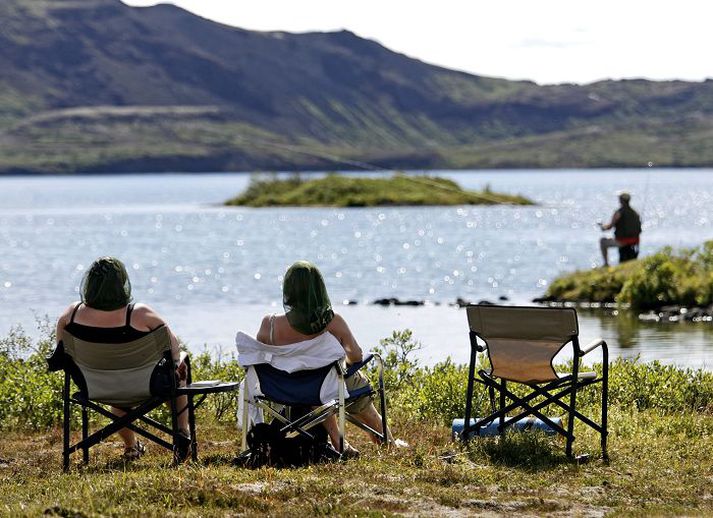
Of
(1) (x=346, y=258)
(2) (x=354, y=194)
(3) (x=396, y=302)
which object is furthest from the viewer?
(2) (x=354, y=194)

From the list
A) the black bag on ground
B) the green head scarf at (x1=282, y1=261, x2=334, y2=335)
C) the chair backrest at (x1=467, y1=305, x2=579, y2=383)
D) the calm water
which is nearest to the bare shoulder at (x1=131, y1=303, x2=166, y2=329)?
the green head scarf at (x1=282, y1=261, x2=334, y2=335)

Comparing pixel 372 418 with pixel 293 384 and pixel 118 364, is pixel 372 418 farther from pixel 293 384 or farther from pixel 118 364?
pixel 118 364

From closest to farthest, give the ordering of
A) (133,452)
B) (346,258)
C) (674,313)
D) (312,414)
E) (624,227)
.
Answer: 1. (312,414)
2. (133,452)
3. (674,313)
4. (624,227)
5. (346,258)

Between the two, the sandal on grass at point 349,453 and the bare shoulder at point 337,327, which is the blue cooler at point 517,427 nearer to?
the sandal on grass at point 349,453

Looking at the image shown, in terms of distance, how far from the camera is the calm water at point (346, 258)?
2608cm

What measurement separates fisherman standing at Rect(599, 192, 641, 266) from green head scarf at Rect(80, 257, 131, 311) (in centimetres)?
2040

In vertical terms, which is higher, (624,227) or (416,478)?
(624,227)

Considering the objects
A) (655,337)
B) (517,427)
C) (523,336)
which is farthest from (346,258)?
(523,336)

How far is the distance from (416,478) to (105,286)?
2661 mm

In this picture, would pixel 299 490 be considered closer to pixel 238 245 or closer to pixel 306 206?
pixel 238 245

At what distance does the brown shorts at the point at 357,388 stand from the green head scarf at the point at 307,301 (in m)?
0.48

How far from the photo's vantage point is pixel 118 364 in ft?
30.7

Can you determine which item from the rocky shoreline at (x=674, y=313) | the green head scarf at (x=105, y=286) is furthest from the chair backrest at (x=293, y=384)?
the rocky shoreline at (x=674, y=313)

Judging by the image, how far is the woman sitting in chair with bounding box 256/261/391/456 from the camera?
29.9 feet
